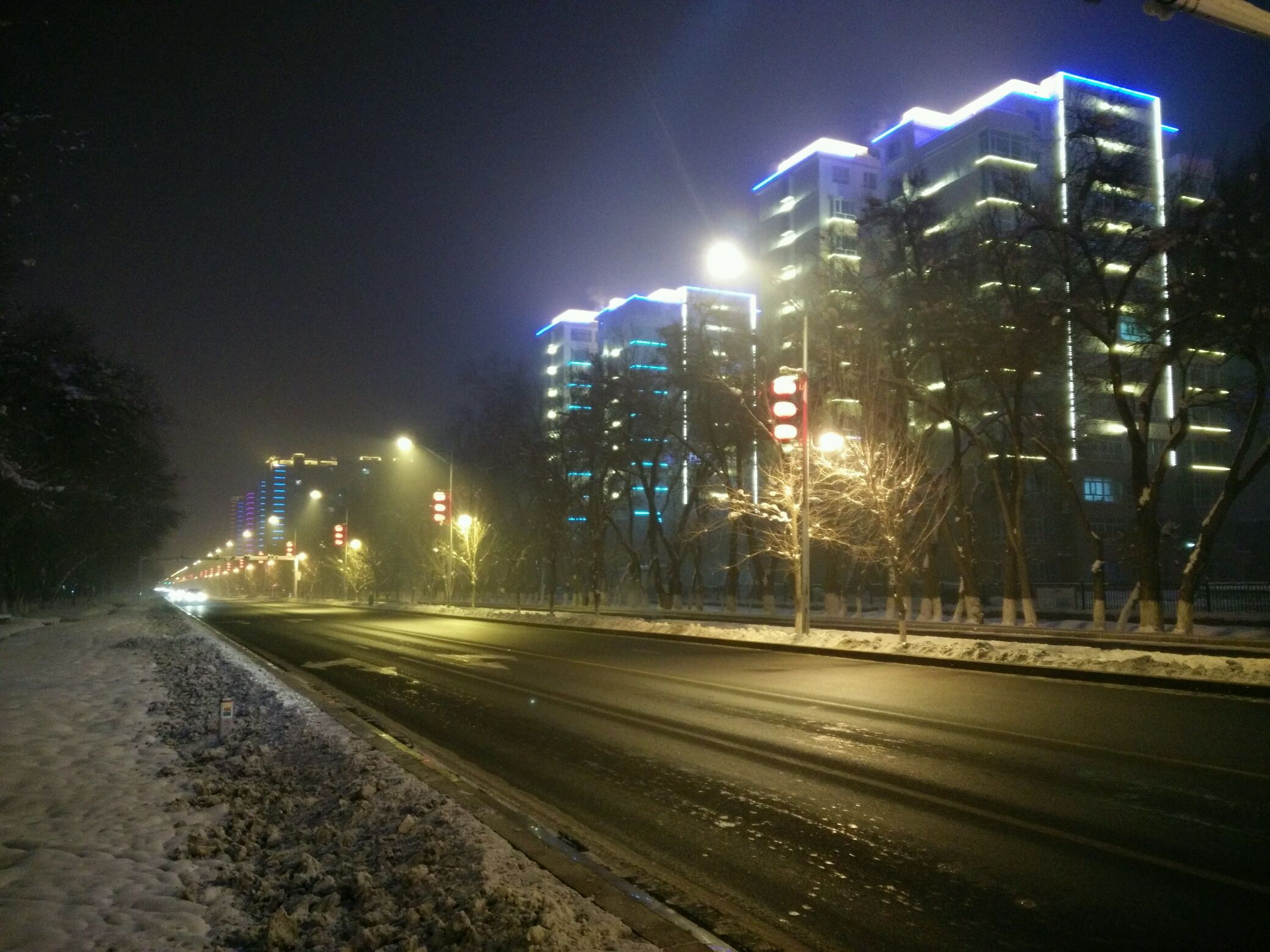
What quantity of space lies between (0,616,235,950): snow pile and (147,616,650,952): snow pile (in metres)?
0.25

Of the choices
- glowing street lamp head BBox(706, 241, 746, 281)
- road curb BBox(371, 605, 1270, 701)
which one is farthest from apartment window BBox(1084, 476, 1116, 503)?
glowing street lamp head BBox(706, 241, 746, 281)

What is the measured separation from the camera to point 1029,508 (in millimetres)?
64375

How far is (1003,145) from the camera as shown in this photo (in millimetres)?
65562

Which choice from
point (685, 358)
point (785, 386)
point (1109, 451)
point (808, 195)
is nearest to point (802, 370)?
point (785, 386)

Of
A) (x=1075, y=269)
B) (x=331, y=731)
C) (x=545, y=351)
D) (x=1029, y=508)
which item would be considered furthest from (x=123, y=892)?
(x=545, y=351)

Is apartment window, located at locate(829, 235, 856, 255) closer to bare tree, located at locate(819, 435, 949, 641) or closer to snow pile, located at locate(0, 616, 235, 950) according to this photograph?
bare tree, located at locate(819, 435, 949, 641)

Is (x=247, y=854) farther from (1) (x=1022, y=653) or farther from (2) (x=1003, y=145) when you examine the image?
(2) (x=1003, y=145)

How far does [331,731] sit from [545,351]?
119301 millimetres

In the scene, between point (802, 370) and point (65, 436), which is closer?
point (802, 370)

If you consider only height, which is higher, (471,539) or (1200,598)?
(471,539)

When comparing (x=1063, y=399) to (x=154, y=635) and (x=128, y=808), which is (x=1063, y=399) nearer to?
(x=154, y=635)

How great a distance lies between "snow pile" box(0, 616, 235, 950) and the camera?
16.5 ft

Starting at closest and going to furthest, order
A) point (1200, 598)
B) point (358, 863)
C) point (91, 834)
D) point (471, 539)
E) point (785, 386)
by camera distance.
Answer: point (358, 863)
point (91, 834)
point (785, 386)
point (1200, 598)
point (471, 539)

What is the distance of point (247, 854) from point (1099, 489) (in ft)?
230
